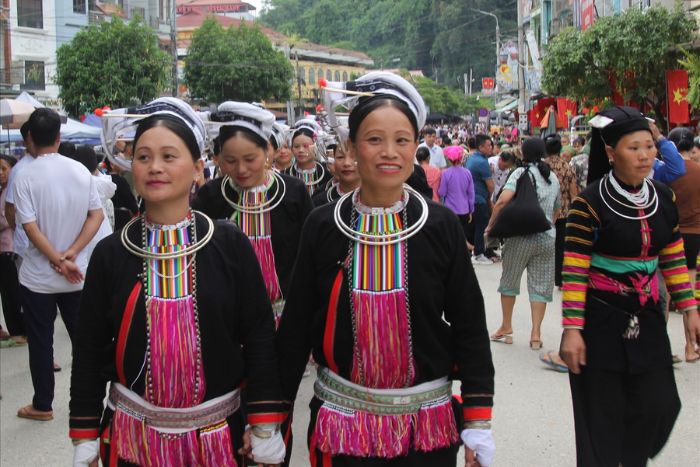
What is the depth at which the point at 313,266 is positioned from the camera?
9.82 ft

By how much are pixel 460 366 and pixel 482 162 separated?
10.9 metres

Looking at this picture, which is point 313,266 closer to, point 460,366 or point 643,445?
point 460,366

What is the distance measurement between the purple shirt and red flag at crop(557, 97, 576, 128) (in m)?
10.1

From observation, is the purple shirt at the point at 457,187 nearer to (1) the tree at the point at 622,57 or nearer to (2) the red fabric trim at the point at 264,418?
(1) the tree at the point at 622,57

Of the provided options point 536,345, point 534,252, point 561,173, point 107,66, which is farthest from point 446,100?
point 536,345

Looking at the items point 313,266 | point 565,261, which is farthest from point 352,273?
point 565,261

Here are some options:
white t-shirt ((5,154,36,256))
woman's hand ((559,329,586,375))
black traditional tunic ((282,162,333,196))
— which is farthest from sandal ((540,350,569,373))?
white t-shirt ((5,154,36,256))

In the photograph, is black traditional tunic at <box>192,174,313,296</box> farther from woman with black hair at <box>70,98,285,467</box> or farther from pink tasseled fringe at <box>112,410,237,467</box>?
pink tasseled fringe at <box>112,410,237,467</box>

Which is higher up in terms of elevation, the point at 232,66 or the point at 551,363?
the point at 232,66

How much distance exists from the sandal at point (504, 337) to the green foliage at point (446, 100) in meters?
53.1

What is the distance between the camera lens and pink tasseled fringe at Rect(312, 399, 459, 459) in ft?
9.30

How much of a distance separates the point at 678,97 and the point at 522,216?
7835 mm

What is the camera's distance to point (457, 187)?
1252 centimetres

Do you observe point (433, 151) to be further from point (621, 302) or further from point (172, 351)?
point (172, 351)
